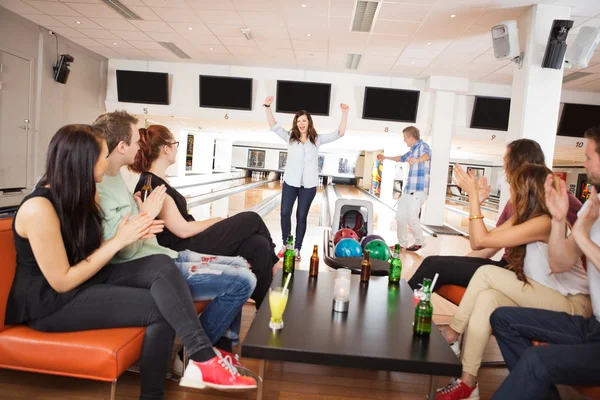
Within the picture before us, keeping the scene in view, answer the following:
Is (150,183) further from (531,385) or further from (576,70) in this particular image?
(576,70)

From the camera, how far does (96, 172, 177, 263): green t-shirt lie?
67.5 inches

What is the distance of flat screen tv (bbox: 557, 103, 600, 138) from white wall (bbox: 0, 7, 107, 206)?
8161mm

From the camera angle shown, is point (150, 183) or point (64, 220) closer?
point (64, 220)

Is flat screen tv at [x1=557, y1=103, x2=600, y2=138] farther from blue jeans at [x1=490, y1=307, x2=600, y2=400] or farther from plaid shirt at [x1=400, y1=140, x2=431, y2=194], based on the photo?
blue jeans at [x1=490, y1=307, x2=600, y2=400]

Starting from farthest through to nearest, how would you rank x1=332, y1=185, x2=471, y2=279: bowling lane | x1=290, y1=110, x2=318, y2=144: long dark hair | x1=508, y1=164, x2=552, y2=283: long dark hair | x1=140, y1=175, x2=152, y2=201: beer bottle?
x1=332, y1=185, x2=471, y2=279: bowling lane
x1=290, y1=110, x2=318, y2=144: long dark hair
x1=140, y1=175, x2=152, y2=201: beer bottle
x1=508, y1=164, x2=552, y2=283: long dark hair

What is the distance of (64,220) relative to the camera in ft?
4.88

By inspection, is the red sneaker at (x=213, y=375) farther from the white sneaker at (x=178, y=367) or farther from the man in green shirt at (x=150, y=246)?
the white sneaker at (x=178, y=367)

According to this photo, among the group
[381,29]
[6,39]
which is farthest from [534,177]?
[6,39]

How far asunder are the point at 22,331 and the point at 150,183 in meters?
0.85

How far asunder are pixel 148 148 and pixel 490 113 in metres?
7.31

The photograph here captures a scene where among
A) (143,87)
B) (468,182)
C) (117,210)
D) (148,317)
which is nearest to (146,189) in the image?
(117,210)

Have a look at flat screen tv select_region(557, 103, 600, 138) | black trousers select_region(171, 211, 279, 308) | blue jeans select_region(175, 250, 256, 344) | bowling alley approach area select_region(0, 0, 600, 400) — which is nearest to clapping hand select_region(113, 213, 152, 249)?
bowling alley approach area select_region(0, 0, 600, 400)

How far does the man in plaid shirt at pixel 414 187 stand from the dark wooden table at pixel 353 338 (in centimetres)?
340

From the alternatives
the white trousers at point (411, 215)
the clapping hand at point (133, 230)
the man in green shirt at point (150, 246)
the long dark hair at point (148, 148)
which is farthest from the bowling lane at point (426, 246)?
the clapping hand at point (133, 230)
